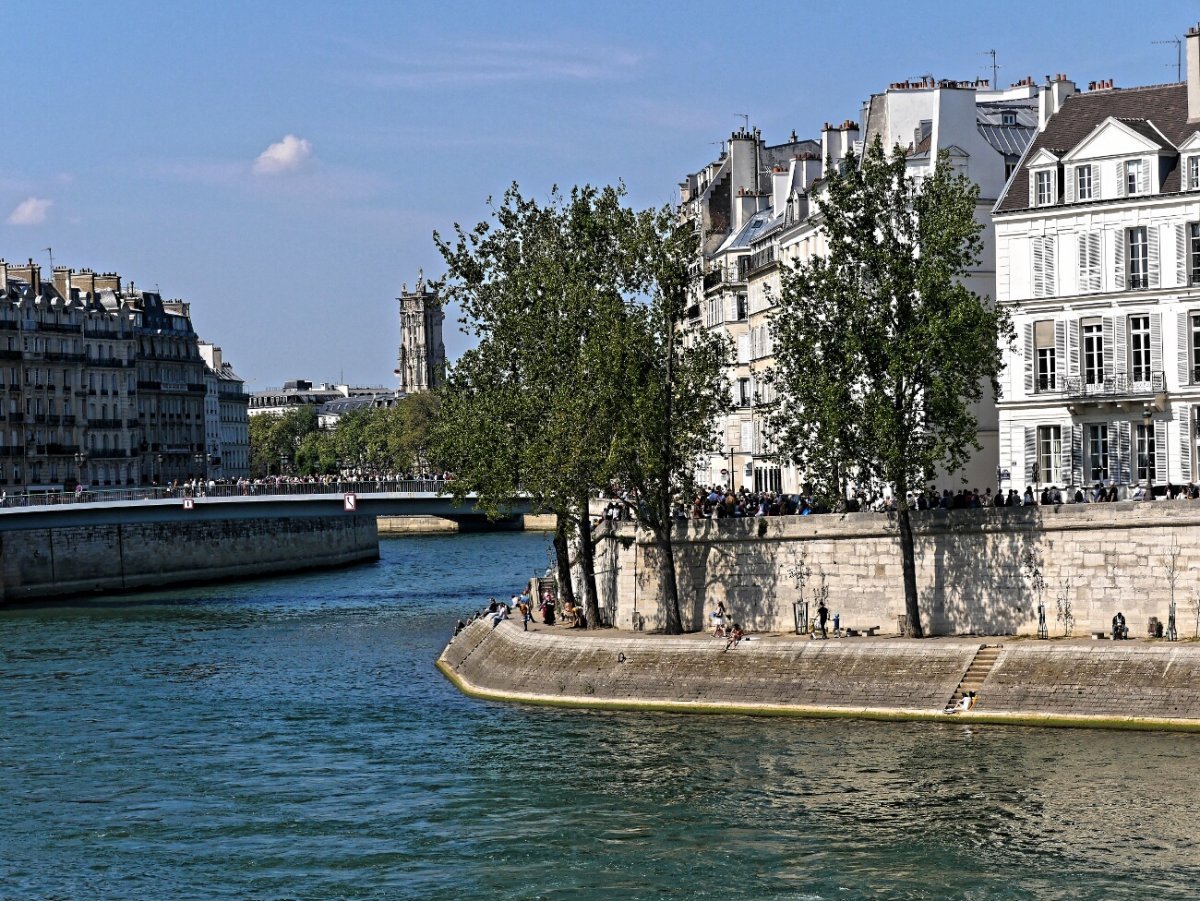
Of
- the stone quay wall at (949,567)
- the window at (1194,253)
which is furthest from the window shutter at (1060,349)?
the stone quay wall at (949,567)

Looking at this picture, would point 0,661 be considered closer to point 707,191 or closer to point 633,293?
point 633,293

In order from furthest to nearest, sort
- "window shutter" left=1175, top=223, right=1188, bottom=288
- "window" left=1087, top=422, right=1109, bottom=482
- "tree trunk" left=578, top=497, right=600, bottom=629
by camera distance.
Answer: "tree trunk" left=578, top=497, right=600, bottom=629, "window" left=1087, top=422, right=1109, bottom=482, "window shutter" left=1175, top=223, right=1188, bottom=288

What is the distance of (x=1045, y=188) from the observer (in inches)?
2275

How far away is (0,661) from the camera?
69.2 m

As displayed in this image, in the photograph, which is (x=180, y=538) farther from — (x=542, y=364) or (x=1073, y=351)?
(x=1073, y=351)

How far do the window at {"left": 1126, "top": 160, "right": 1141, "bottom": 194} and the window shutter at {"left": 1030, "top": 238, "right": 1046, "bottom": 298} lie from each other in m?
2.73

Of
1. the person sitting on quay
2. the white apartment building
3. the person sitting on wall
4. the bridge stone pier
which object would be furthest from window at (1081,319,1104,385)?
the bridge stone pier

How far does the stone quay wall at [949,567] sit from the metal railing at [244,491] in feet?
106

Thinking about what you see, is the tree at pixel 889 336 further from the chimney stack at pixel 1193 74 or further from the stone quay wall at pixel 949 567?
the chimney stack at pixel 1193 74

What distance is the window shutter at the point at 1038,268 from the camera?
57.4 m

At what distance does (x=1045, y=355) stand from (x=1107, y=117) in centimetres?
684

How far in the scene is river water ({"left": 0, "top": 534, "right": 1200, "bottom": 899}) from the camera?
3619 centimetres

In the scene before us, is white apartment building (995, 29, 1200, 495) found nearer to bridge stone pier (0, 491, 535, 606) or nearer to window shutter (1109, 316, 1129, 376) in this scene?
window shutter (1109, 316, 1129, 376)

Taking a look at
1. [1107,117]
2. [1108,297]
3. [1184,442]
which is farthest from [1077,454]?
[1107,117]
